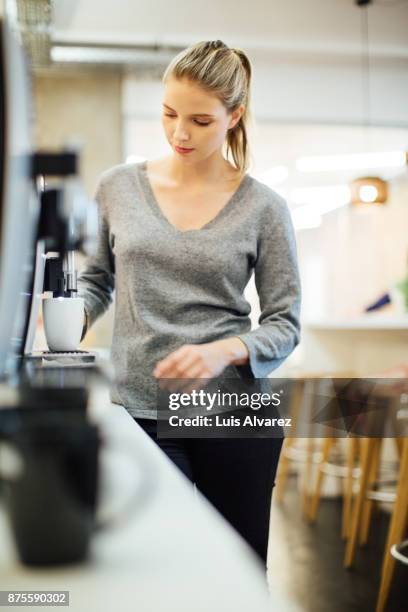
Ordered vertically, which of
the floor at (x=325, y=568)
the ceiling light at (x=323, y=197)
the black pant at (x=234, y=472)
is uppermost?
the ceiling light at (x=323, y=197)

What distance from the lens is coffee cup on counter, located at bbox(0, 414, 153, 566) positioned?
1.52ft

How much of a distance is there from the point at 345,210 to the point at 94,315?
5.03 metres

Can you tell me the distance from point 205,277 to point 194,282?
0.02 metres

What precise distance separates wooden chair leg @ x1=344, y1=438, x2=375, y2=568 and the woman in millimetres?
1643

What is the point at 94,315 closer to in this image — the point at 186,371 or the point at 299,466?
the point at 186,371

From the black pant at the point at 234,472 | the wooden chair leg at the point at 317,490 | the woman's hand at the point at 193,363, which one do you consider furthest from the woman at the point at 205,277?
the wooden chair leg at the point at 317,490

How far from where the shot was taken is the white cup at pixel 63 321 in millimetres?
1196

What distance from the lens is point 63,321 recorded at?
3.96ft

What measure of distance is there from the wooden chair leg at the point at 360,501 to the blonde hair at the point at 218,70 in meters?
1.96

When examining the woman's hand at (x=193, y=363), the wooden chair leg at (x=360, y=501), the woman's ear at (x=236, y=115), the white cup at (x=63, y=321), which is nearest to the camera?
the woman's hand at (x=193, y=363)

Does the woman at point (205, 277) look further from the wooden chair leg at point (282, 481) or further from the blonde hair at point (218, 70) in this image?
the wooden chair leg at point (282, 481)

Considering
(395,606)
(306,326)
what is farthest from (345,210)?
(395,606)

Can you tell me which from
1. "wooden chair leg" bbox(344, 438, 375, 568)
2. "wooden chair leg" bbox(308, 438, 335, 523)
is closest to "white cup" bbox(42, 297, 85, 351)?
"wooden chair leg" bbox(344, 438, 375, 568)

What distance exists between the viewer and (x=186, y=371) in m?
0.99
